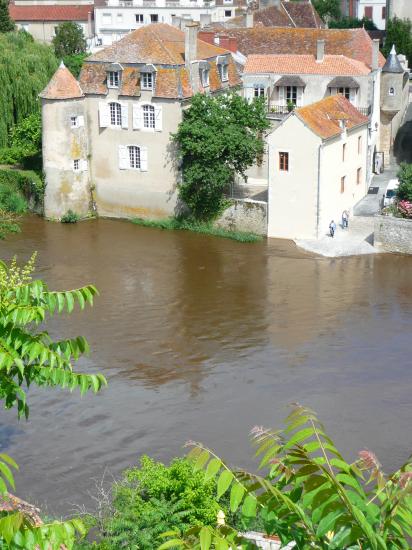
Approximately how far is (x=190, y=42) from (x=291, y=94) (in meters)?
6.82

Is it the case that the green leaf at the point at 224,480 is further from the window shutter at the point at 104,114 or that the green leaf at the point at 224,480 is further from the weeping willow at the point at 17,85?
the weeping willow at the point at 17,85

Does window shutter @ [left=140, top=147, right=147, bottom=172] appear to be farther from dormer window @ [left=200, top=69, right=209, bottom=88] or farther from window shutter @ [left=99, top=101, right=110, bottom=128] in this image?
dormer window @ [left=200, top=69, right=209, bottom=88]

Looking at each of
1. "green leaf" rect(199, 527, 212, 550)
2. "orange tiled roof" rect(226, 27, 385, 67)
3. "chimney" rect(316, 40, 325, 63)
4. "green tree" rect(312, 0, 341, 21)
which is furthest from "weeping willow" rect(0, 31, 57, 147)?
"green tree" rect(312, 0, 341, 21)

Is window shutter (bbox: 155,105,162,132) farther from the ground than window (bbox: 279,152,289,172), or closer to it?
farther from the ground

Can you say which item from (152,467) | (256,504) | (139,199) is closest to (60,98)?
(139,199)

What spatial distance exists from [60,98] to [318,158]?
492 inches

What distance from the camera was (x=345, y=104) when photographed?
4519 cm

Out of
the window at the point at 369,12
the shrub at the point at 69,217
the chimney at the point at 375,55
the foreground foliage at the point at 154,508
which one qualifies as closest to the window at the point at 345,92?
the chimney at the point at 375,55

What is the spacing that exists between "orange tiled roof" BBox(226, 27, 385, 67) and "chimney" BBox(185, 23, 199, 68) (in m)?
9.14

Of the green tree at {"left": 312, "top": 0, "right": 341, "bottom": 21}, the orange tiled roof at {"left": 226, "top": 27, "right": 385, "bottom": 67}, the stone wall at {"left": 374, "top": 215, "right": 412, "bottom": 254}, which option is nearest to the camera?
the stone wall at {"left": 374, "top": 215, "right": 412, "bottom": 254}

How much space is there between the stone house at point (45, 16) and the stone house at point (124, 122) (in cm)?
4147

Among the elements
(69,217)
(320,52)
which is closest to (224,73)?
(320,52)

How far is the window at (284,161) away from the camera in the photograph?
135 feet

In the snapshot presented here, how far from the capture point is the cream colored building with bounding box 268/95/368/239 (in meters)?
40.6
